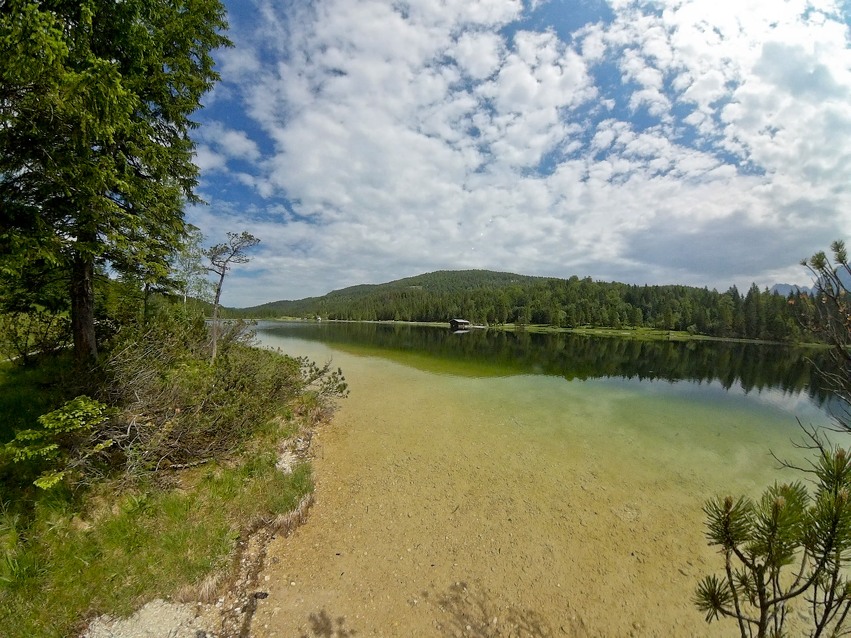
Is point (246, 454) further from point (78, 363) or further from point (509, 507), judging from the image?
point (509, 507)

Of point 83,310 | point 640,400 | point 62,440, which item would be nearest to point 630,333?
point 640,400

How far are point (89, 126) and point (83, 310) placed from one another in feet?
14.9

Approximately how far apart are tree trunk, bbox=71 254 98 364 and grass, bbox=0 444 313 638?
3.20 meters

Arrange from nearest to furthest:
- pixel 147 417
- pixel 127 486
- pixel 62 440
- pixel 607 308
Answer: pixel 62 440, pixel 127 486, pixel 147 417, pixel 607 308

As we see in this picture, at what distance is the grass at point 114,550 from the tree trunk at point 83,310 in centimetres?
320

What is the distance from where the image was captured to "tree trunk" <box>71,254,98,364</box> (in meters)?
7.54

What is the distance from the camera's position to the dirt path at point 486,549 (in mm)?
5898

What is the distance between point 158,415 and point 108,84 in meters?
6.04

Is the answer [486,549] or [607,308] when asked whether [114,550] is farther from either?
[607,308]

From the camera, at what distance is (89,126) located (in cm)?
517

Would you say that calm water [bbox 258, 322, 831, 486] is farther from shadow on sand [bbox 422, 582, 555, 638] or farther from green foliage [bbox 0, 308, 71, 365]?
green foliage [bbox 0, 308, 71, 365]

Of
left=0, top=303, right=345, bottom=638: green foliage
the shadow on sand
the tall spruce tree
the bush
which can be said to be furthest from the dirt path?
the tall spruce tree

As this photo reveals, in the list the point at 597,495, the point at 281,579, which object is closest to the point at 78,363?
the point at 281,579

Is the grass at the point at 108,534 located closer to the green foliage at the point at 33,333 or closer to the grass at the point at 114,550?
the grass at the point at 114,550
